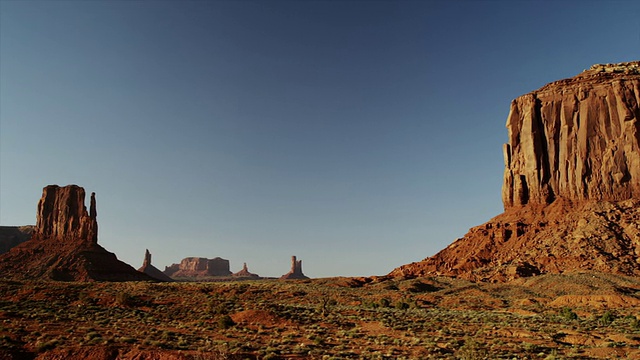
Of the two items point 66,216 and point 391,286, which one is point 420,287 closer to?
point 391,286

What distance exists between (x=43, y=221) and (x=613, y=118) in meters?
133

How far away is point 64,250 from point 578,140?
114 meters

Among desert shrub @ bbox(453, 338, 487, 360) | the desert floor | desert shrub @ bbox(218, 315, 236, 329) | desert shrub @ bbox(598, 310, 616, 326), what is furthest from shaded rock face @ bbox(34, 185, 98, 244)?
desert shrub @ bbox(598, 310, 616, 326)

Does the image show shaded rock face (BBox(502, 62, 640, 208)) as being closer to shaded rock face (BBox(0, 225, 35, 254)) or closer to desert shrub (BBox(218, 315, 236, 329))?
desert shrub (BBox(218, 315, 236, 329))

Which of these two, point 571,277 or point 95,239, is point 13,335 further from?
point 95,239

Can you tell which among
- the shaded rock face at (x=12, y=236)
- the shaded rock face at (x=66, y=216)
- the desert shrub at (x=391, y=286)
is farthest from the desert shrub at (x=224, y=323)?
the shaded rock face at (x=12, y=236)

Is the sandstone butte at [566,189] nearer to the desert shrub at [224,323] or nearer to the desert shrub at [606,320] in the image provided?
the desert shrub at [606,320]

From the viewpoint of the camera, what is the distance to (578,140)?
253 ft

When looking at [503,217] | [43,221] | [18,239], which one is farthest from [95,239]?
[503,217]

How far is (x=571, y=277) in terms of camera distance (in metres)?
54.3

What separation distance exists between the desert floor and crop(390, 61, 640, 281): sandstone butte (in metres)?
17.7

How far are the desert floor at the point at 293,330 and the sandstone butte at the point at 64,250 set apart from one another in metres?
40.2

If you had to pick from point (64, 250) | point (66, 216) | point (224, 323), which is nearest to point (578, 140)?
point (224, 323)

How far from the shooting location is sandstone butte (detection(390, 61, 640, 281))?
62250 mm
